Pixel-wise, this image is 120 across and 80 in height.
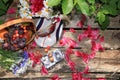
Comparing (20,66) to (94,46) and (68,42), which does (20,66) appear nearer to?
(68,42)

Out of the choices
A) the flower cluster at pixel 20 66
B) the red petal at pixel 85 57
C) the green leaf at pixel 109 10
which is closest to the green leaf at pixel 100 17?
the green leaf at pixel 109 10

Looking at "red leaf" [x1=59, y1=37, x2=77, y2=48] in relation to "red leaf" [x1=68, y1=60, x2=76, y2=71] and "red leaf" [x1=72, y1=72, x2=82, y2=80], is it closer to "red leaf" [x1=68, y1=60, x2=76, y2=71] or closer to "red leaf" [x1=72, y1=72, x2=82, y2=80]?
"red leaf" [x1=68, y1=60, x2=76, y2=71]

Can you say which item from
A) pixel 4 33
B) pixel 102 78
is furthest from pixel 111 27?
pixel 4 33

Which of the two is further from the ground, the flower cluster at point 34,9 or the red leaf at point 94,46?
the flower cluster at point 34,9

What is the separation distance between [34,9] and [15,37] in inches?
16.7

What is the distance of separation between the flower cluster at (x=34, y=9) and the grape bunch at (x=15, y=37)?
30 cm

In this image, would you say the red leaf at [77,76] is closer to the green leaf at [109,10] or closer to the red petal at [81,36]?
the red petal at [81,36]

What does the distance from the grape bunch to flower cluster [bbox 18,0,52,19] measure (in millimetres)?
299

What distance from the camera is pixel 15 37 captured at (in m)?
2.89

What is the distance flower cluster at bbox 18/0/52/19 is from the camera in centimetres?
317

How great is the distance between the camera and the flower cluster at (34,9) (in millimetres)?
3166

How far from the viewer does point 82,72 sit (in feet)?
9.82

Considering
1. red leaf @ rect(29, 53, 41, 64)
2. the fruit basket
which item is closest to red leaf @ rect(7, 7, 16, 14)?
the fruit basket

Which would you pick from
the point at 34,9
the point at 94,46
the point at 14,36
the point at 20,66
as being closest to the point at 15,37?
the point at 14,36
